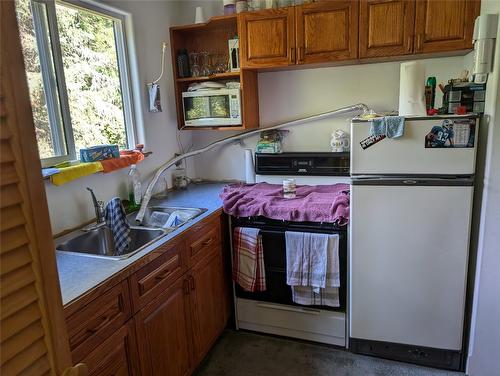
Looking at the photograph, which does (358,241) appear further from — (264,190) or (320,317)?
(264,190)

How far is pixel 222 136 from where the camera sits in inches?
118

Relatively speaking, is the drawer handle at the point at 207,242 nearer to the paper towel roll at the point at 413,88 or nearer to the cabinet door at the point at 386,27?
the paper towel roll at the point at 413,88

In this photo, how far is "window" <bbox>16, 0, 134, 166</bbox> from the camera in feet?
5.97

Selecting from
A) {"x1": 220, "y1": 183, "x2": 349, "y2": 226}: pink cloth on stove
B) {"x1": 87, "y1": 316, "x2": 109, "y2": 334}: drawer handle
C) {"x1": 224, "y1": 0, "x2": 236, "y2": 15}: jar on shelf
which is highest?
{"x1": 224, "y1": 0, "x2": 236, "y2": 15}: jar on shelf

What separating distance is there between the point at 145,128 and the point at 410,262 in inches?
74.2

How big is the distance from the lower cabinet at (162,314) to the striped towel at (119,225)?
298 mm

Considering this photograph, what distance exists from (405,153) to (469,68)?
78 cm

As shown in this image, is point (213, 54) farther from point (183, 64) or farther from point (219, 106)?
point (219, 106)

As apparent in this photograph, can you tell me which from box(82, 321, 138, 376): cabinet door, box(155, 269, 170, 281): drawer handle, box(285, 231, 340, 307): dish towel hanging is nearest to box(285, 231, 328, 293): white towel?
box(285, 231, 340, 307): dish towel hanging

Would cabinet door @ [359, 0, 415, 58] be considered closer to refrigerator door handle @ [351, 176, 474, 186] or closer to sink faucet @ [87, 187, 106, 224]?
refrigerator door handle @ [351, 176, 474, 186]

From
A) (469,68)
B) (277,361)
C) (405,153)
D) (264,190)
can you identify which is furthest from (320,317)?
(469,68)

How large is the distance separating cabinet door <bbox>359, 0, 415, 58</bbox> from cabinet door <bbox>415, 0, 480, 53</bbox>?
5 centimetres

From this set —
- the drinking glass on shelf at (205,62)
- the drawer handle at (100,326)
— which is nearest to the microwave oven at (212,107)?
the drinking glass on shelf at (205,62)

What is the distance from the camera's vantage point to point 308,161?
2.63m
